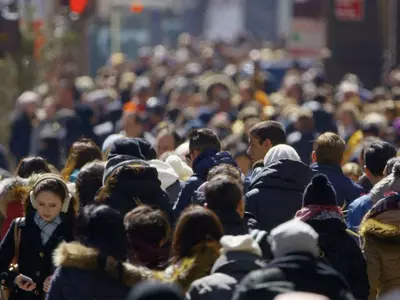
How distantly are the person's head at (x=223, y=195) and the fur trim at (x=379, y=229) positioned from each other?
1195 mm

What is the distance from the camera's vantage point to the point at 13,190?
11.8m

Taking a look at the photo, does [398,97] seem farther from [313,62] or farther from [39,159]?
[313,62]

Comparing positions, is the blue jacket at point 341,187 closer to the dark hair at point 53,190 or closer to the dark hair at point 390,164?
→ the dark hair at point 390,164

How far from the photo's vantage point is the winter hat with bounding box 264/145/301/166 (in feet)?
38.7

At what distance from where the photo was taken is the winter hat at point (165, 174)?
1228 centimetres

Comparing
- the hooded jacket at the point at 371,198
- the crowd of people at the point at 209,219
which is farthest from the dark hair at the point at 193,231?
the hooded jacket at the point at 371,198

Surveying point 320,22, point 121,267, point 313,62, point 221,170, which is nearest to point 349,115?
point 221,170

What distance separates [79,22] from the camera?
108 ft

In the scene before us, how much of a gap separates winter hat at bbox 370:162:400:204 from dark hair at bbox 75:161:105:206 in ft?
6.16

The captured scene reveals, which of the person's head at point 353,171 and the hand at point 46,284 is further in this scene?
the person's head at point 353,171

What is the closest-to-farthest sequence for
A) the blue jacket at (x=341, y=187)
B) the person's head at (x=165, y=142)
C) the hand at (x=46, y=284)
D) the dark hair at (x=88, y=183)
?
the hand at (x=46, y=284), the dark hair at (x=88, y=183), the blue jacket at (x=341, y=187), the person's head at (x=165, y=142)

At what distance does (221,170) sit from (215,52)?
90.3 ft

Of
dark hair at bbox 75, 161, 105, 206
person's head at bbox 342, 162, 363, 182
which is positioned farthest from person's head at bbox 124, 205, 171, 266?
person's head at bbox 342, 162, 363, 182

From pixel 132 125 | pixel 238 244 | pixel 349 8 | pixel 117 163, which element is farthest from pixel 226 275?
pixel 349 8
